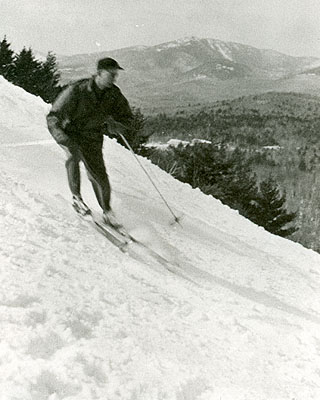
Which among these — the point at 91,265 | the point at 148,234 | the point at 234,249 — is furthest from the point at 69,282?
the point at 234,249

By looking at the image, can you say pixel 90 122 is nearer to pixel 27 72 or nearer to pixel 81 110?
pixel 81 110

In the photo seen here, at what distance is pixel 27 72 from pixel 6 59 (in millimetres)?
1949

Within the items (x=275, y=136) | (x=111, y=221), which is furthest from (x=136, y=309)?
(x=275, y=136)

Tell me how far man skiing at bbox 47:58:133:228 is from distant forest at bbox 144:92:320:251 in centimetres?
8919

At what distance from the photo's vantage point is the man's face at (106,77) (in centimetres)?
608

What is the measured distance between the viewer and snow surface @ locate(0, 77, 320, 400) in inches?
116

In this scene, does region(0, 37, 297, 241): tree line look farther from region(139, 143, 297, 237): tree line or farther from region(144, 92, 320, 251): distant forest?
region(144, 92, 320, 251): distant forest

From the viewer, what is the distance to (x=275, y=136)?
526 ft

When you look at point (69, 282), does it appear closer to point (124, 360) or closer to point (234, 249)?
point (124, 360)

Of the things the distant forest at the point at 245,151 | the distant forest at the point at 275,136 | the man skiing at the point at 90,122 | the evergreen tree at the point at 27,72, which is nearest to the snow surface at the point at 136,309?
the man skiing at the point at 90,122

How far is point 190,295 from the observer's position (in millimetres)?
4934

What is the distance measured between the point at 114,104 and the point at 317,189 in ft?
394

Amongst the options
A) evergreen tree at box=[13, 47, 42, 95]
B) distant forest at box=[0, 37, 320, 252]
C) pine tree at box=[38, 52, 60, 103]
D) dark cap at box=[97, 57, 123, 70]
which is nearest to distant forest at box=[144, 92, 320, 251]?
distant forest at box=[0, 37, 320, 252]

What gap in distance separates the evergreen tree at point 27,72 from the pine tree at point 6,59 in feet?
1.18
